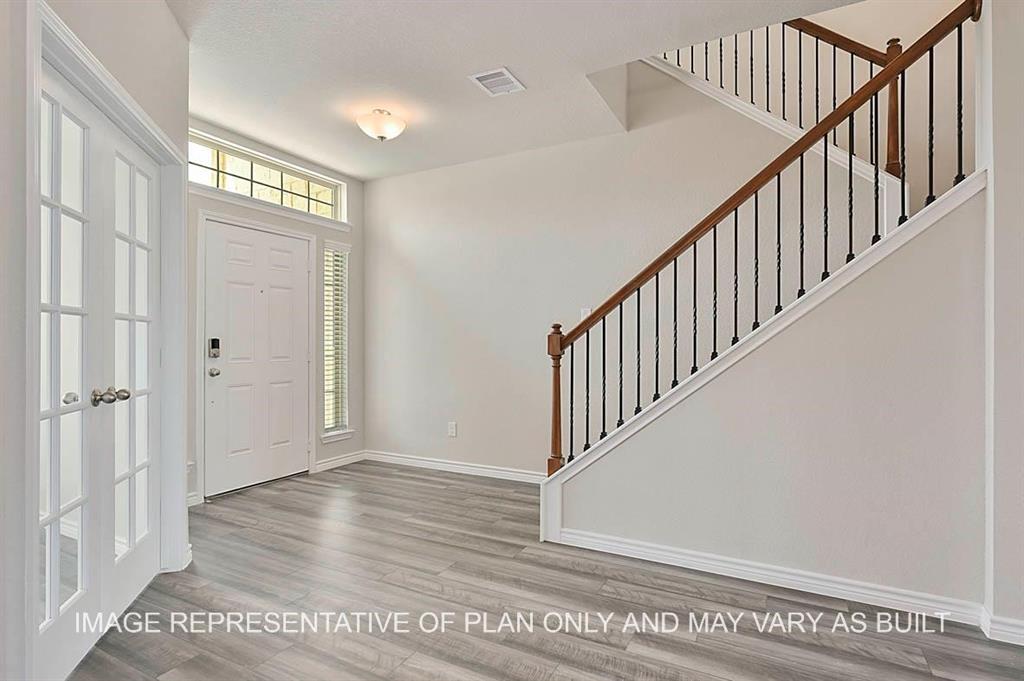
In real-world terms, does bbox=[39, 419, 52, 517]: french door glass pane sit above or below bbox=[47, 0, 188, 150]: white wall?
below

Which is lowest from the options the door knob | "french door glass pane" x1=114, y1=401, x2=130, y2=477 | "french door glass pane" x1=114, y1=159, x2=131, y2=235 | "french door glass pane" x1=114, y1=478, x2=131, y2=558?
"french door glass pane" x1=114, y1=478, x2=131, y2=558

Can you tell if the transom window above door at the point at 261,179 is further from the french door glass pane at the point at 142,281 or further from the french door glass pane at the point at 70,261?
the french door glass pane at the point at 70,261

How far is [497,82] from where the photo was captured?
10.7ft

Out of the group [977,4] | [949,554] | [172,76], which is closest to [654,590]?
[949,554]

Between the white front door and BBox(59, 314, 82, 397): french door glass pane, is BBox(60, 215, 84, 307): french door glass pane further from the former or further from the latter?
the white front door

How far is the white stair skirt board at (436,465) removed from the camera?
4.51 metres

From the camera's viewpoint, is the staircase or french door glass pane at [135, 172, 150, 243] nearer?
french door glass pane at [135, 172, 150, 243]

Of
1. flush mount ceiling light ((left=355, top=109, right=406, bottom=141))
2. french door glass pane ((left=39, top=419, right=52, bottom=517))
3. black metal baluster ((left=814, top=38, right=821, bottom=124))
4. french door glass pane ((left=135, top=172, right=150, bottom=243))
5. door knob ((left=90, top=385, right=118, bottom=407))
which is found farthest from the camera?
flush mount ceiling light ((left=355, top=109, right=406, bottom=141))

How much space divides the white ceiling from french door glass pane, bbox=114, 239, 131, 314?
46.7 inches

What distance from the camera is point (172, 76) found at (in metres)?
2.58

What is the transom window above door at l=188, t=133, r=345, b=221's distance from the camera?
13.1ft

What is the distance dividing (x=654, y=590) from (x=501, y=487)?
1955 millimetres

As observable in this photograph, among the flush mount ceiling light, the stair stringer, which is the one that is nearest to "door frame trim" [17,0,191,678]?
the flush mount ceiling light

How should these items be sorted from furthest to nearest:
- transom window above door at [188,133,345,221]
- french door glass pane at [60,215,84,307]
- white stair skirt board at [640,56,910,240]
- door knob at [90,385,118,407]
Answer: transom window above door at [188,133,345,221]
white stair skirt board at [640,56,910,240]
door knob at [90,385,118,407]
french door glass pane at [60,215,84,307]
